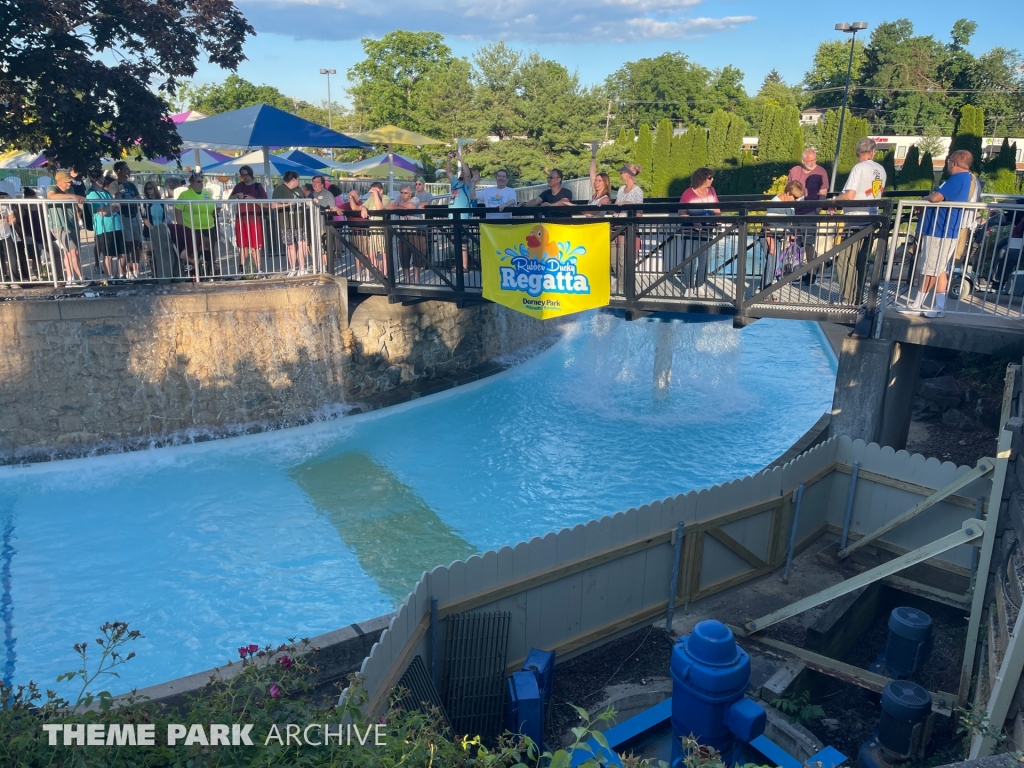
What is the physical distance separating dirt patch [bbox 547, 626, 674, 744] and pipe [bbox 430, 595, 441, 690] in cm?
79

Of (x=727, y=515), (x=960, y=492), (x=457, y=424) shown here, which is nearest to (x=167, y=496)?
(x=457, y=424)

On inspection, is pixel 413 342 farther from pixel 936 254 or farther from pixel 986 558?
pixel 986 558

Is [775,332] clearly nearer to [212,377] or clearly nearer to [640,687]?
[212,377]

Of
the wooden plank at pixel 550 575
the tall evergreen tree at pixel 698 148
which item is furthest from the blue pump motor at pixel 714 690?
the tall evergreen tree at pixel 698 148

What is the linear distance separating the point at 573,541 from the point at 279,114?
10277mm

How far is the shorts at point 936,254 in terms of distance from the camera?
298 inches

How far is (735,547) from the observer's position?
6.50 meters

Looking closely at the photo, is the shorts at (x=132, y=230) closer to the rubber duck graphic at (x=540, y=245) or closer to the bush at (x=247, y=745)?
the rubber duck graphic at (x=540, y=245)

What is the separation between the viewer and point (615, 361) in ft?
49.1

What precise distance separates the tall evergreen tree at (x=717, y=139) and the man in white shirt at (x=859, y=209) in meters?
33.9

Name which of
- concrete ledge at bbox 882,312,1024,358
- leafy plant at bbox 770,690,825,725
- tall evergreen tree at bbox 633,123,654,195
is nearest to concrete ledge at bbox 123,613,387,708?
leafy plant at bbox 770,690,825,725

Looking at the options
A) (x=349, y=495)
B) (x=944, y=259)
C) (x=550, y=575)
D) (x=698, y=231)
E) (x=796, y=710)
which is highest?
(x=698, y=231)

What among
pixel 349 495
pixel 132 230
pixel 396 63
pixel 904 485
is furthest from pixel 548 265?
pixel 396 63

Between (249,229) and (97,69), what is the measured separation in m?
3.07
